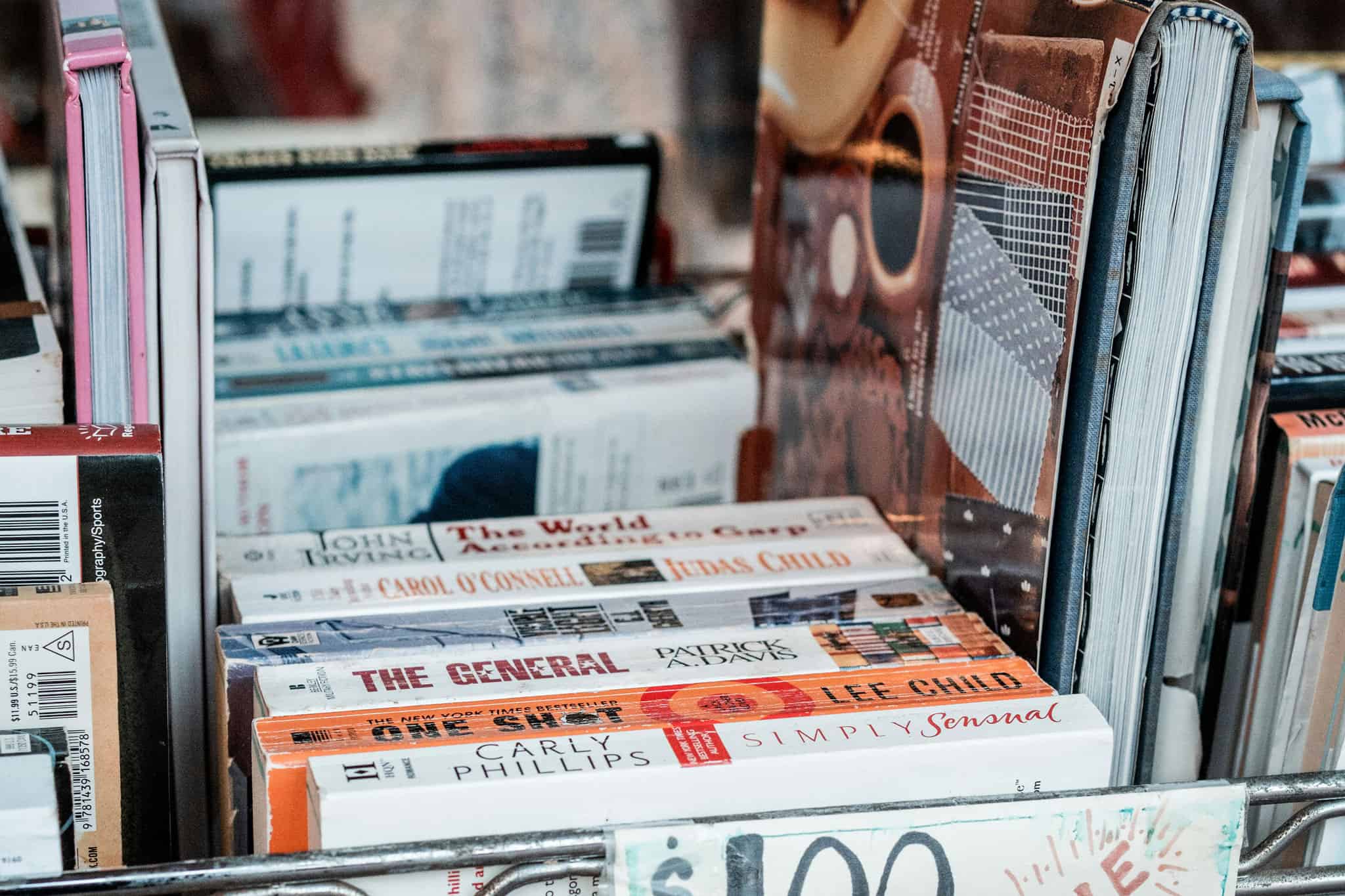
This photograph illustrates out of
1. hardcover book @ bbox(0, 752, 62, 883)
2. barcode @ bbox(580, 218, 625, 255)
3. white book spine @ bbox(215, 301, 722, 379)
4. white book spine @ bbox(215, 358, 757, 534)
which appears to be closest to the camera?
hardcover book @ bbox(0, 752, 62, 883)

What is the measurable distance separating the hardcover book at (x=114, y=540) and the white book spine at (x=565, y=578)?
80 mm

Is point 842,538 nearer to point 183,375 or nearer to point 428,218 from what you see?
point 183,375

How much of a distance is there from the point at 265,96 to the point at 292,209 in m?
1.03

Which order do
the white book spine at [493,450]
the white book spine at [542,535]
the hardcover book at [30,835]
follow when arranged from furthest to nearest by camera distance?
the white book spine at [493,450]
the white book spine at [542,535]
the hardcover book at [30,835]

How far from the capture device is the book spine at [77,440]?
63cm

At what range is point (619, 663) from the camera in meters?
0.71

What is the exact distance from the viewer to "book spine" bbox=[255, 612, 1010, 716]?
67 cm

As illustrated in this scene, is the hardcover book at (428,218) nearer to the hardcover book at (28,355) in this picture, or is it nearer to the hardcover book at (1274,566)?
the hardcover book at (28,355)

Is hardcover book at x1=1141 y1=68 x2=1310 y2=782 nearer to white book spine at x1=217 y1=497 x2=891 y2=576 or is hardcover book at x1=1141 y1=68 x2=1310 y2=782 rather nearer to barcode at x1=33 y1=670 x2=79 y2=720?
white book spine at x1=217 y1=497 x2=891 y2=576

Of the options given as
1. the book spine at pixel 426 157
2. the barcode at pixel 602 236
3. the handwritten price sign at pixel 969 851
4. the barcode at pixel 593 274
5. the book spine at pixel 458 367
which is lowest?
the handwritten price sign at pixel 969 851

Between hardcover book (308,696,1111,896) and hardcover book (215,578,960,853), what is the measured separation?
91 mm

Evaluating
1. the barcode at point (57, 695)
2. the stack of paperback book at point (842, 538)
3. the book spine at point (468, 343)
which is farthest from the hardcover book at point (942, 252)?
the barcode at point (57, 695)

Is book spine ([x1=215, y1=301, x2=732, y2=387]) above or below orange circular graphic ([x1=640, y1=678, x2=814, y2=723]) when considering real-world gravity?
above

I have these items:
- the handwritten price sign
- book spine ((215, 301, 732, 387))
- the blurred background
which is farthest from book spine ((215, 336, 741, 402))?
the blurred background
